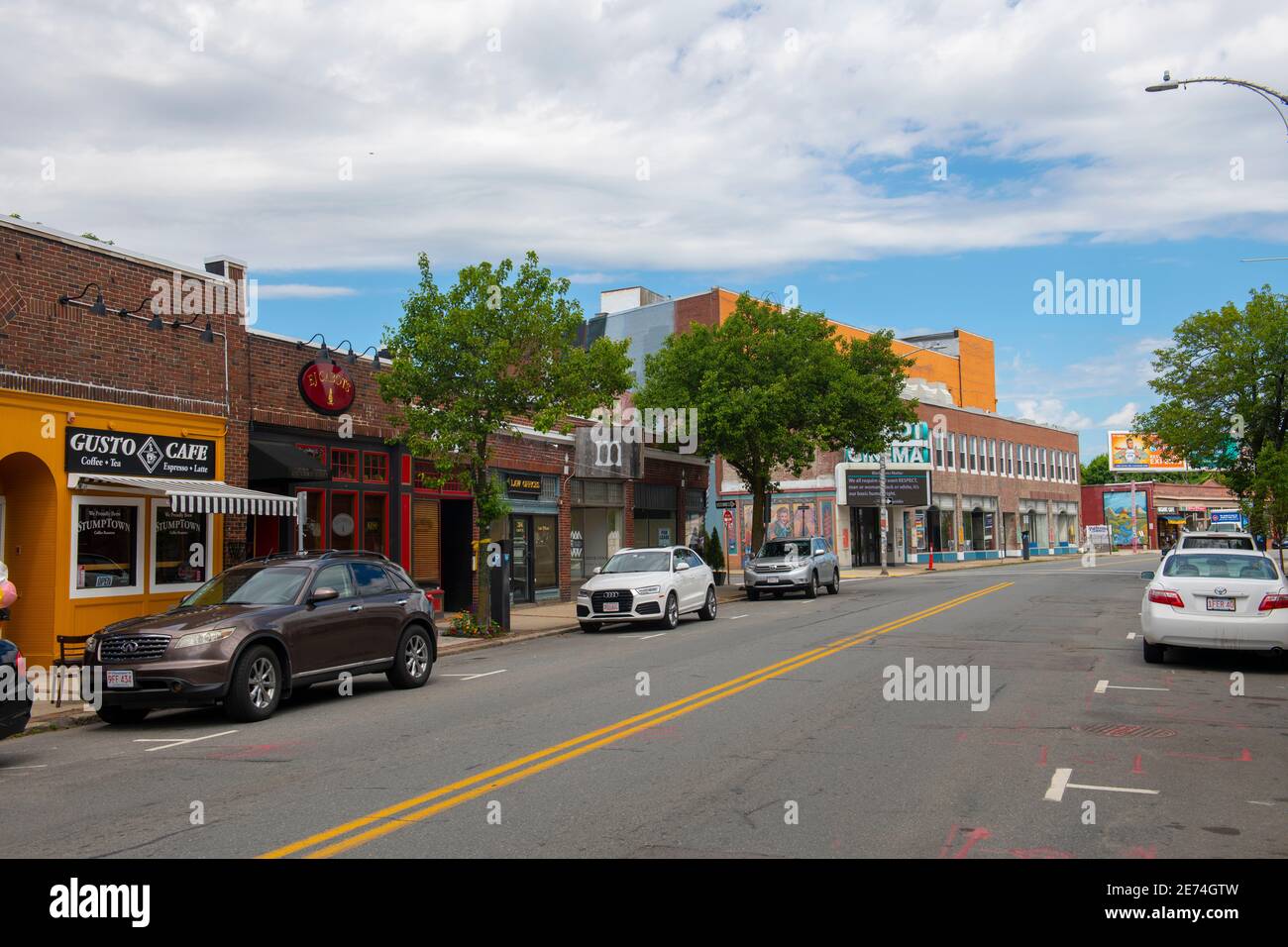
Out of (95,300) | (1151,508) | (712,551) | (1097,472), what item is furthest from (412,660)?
(1097,472)

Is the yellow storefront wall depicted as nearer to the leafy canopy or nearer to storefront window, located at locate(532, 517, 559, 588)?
the leafy canopy

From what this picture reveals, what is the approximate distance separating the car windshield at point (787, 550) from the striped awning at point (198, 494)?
52.9 ft

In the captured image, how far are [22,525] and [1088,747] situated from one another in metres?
14.3

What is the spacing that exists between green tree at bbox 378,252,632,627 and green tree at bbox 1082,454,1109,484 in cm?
11984

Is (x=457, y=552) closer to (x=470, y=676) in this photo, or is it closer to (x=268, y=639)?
(x=470, y=676)

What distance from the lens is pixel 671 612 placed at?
21172 mm

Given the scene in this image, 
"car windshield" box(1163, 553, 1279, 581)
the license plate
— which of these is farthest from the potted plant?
the license plate

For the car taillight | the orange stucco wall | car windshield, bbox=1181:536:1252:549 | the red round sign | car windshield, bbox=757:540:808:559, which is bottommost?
the car taillight

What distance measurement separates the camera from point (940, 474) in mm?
58062

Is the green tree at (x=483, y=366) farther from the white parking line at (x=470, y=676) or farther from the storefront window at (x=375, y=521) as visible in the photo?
the white parking line at (x=470, y=676)

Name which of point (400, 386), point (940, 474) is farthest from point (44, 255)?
point (940, 474)

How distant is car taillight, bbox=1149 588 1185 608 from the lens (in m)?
13.4
